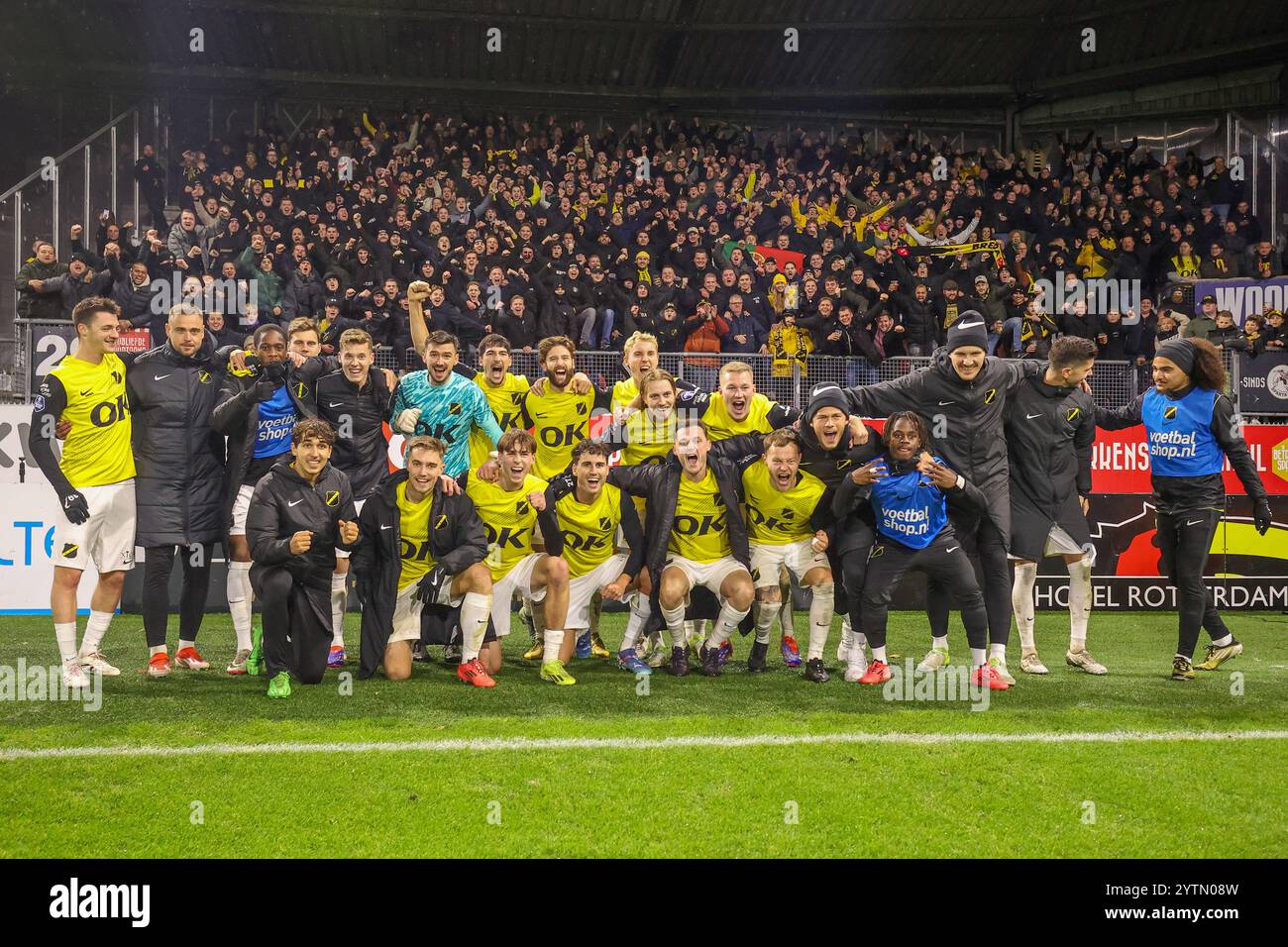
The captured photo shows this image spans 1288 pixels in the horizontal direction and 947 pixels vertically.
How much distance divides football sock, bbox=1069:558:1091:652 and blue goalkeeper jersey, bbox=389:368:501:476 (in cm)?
450

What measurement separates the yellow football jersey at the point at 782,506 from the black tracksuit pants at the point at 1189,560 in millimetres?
2447

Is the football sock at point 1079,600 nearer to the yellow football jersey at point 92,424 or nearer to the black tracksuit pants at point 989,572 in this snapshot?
the black tracksuit pants at point 989,572

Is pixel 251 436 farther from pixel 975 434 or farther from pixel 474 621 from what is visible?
pixel 975 434

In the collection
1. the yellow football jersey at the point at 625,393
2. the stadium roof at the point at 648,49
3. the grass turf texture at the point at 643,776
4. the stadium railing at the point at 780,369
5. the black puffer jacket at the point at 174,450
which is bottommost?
the grass turf texture at the point at 643,776

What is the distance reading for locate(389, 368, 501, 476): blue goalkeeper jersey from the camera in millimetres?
7797

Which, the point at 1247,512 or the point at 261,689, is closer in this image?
the point at 261,689

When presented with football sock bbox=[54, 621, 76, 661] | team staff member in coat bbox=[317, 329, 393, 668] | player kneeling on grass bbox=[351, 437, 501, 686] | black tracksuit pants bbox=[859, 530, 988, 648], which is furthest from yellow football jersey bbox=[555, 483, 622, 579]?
football sock bbox=[54, 621, 76, 661]

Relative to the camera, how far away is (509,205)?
1727 centimetres

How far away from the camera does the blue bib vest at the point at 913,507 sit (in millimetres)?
6918

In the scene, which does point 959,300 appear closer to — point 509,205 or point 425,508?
point 509,205

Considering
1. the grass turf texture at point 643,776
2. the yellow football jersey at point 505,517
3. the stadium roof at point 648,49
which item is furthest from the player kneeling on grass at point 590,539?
the stadium roof at point 648,49

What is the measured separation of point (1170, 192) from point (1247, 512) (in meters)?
10.1

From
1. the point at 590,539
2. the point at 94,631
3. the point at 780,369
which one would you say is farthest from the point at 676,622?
the point at 780,369

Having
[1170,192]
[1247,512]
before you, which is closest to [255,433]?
[1247,512]
